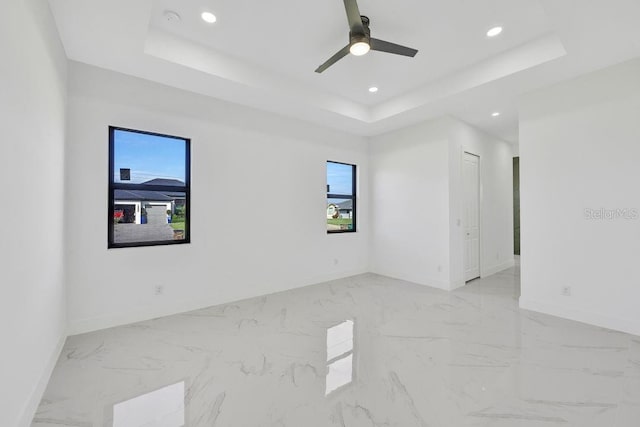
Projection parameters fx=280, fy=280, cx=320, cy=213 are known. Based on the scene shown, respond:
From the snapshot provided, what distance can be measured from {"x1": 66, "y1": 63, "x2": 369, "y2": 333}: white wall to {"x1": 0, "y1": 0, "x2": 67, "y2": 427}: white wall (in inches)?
19.0

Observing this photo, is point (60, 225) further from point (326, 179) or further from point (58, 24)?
point (326, 179)

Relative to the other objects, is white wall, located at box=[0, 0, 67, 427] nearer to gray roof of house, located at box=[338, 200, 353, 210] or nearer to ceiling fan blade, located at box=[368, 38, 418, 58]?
ceiling fan blade, located at box=[368, 38, 418, 58]

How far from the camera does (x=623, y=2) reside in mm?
2084

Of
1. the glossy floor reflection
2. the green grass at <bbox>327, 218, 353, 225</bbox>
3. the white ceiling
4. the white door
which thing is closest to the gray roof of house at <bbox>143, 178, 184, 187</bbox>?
the white ceiling

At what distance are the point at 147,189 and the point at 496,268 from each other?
6.22m

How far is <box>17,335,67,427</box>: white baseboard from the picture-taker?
1.63m

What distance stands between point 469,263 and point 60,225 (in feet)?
18.4

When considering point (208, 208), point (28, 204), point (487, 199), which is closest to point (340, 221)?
point (208, 208)

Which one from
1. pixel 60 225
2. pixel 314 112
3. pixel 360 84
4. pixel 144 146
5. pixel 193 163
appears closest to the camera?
pixel 60 225

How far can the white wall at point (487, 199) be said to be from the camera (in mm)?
4527

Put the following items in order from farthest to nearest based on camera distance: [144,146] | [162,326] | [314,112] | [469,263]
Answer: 1. [469,263]
2. [314,112]
3. [144,146]
4. [162,326]

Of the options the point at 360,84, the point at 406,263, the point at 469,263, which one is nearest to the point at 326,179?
the point at 360,84

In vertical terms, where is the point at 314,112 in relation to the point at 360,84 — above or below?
below

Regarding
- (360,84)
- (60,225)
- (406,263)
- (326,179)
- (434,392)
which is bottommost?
(434,392)
